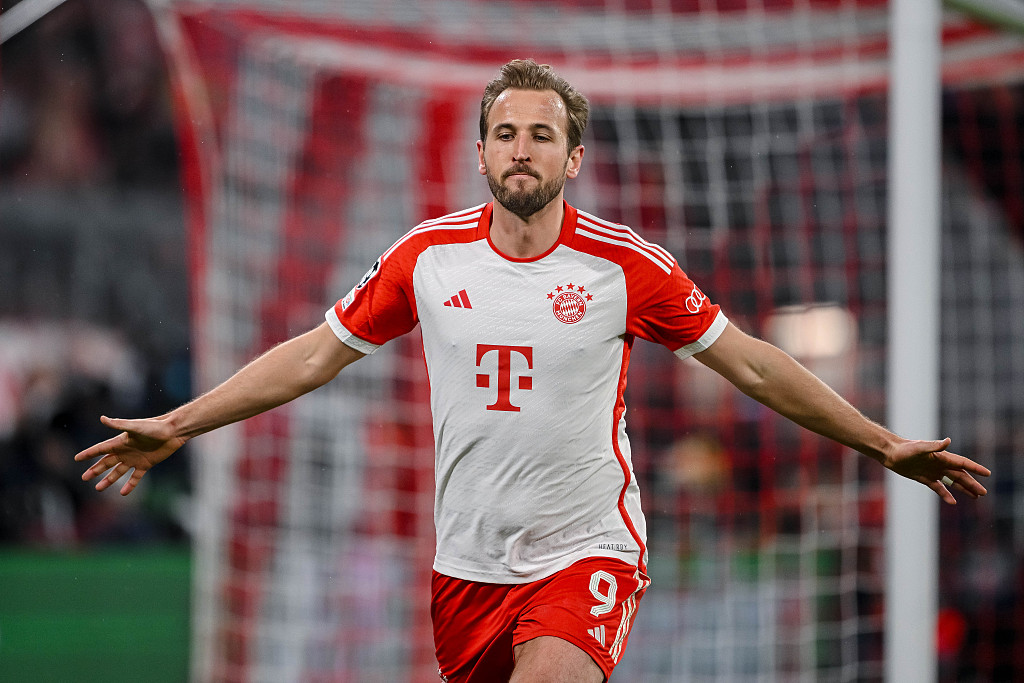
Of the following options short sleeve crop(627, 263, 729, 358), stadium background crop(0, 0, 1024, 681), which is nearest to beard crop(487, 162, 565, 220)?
short sleeve crop(627, 263, 729, 358)

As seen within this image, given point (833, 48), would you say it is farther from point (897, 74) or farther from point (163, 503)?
point (163, 503)

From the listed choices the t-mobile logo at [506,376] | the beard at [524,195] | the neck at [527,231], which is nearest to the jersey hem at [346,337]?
the t-mobile logo at [506,376]

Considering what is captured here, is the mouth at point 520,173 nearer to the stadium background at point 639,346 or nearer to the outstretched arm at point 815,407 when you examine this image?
the outstretched arm at point 815,407

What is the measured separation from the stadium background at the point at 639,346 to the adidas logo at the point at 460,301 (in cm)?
240

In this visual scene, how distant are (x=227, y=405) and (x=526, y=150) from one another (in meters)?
1.15

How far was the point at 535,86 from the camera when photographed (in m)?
A: 2.97

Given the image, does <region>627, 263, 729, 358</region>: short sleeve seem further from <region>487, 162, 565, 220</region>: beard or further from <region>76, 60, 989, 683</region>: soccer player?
<region>487, 162, 565, 220</region>: beard

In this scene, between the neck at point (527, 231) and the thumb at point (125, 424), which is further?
the neck at point (527, 231)

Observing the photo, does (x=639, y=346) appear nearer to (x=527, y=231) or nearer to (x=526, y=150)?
(x=527, y=231)

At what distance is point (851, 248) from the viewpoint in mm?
8000

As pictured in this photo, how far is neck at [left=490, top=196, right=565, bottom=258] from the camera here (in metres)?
3.01

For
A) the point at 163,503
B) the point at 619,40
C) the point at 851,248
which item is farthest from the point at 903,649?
the point at 163,503

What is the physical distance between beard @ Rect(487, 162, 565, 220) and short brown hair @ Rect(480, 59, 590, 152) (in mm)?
177

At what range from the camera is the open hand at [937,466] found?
2.88 m
